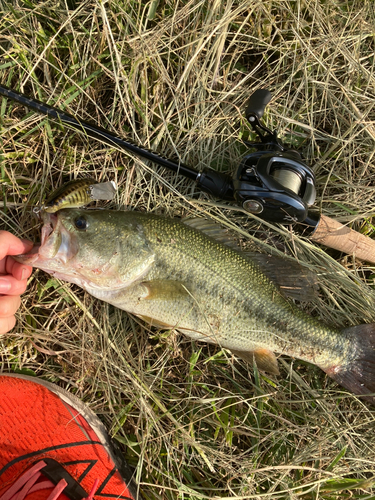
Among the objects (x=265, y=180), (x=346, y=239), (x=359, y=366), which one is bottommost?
(x=359, y=366)

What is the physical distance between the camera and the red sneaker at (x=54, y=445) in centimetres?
274

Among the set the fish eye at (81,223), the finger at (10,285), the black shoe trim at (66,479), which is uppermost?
the fish eye at (81,223)

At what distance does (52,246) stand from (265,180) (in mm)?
1423

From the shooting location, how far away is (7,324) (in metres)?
2.66

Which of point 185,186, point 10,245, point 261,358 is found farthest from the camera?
point 185,186

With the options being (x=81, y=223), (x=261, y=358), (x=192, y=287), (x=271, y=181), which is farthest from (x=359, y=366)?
(x=81, y=223)

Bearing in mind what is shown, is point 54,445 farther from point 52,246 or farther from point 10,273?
point 52,246

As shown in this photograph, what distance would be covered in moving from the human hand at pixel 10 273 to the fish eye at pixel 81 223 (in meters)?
0.44

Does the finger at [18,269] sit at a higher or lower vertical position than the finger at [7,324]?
higher

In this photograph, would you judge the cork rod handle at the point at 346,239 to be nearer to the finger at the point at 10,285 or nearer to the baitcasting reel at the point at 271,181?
the baitcasting reel at the point at 271,181

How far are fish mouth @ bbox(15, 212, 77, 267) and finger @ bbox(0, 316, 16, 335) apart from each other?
0.64 m

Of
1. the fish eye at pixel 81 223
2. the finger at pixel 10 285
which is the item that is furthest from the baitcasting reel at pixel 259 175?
the finger at pixel 10 285

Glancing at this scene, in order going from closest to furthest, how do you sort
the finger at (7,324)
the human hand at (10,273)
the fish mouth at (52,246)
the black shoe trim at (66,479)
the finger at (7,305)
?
the fish mouth at (52,246), the human hand at (10,273), the finger at (7,305), the finger at (7,324), the black shoe trim at (66,479)

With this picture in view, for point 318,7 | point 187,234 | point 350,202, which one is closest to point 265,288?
point 187,234
